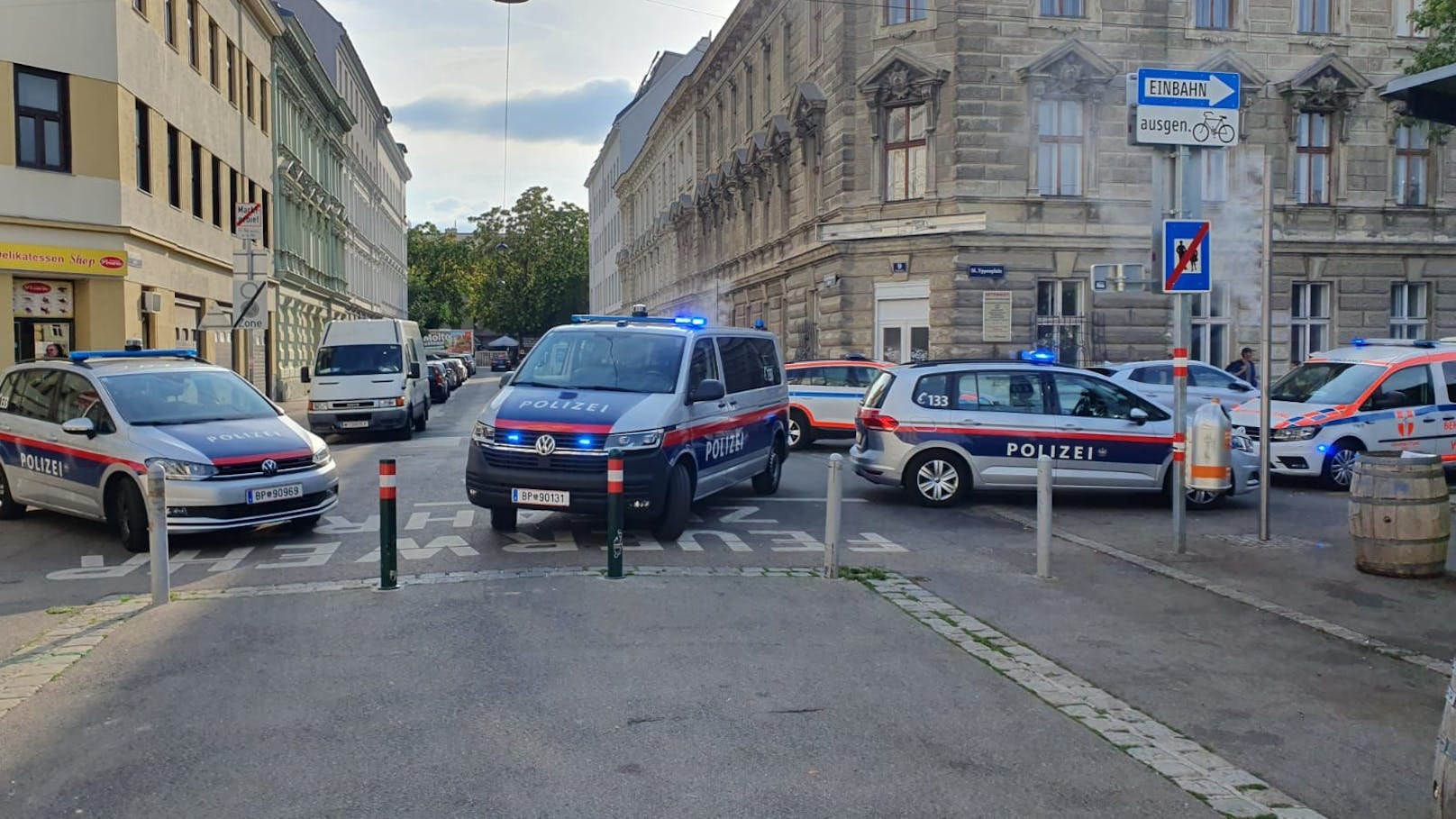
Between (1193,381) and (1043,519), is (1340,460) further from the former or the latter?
(1043,519)

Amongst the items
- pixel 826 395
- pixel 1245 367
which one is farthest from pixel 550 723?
pixel 1245 367

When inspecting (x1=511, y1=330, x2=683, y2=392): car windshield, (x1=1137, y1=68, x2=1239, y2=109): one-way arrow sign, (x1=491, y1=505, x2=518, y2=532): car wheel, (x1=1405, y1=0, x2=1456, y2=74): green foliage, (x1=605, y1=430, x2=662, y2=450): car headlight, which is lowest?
(x1=491, y1=505, x2=518, y2=532): car wheel

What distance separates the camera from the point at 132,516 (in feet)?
32.3

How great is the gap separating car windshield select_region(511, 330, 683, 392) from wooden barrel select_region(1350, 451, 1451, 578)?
18.9ft

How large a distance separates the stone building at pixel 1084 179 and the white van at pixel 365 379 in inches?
440

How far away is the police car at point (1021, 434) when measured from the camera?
12898mm

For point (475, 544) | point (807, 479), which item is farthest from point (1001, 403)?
point (475, 544)

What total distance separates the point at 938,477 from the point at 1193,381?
7.89 meters

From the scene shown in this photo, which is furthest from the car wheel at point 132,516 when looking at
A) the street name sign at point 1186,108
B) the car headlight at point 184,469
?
the street name sign at point 1186,108

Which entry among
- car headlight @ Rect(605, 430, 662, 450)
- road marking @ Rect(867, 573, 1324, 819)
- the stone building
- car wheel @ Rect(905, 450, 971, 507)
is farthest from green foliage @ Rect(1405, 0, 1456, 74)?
road marking @ Rect(867, 573, 1324, 819)

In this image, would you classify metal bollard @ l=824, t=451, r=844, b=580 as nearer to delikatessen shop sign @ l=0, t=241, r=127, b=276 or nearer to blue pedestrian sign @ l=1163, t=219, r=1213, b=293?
blue pedestrian sign @ l=1163, t=219, r=1213, b=293

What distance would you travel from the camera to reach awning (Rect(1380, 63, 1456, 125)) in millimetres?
5516

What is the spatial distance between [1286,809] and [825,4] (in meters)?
28.2

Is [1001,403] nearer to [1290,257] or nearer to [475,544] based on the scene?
[475,544]
